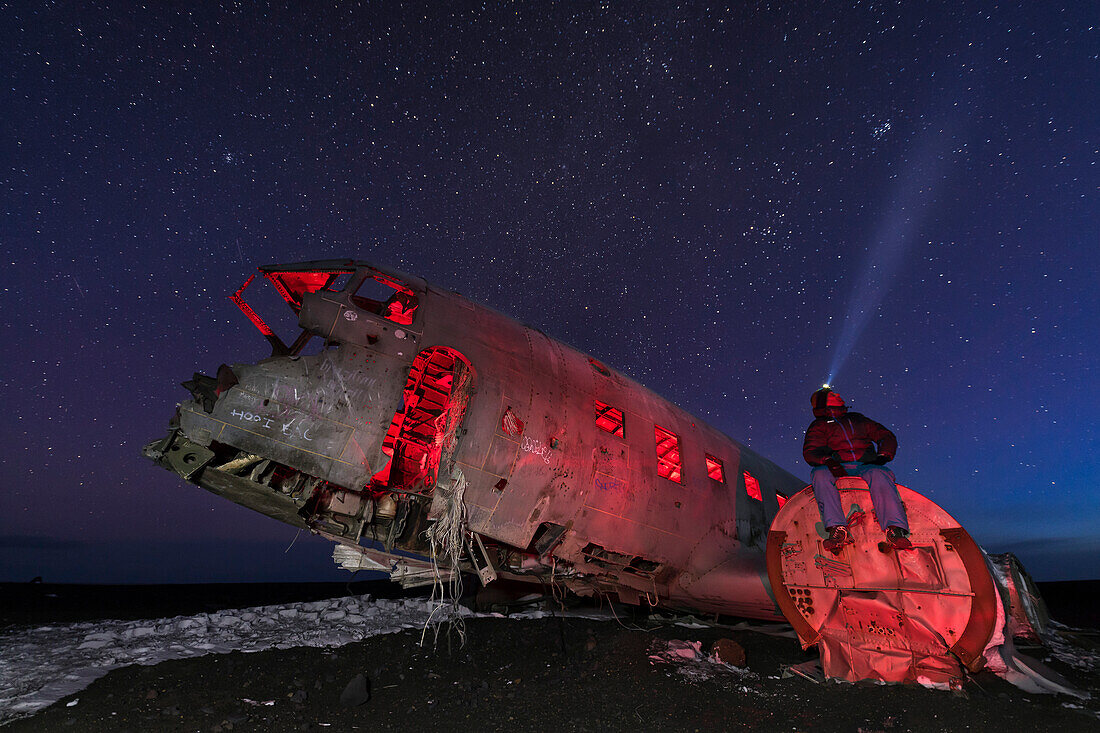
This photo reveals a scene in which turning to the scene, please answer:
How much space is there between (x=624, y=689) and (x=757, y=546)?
5.89m

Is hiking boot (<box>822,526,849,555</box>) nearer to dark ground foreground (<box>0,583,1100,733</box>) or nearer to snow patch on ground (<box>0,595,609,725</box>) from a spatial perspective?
dark ground foreground (<box>0,583,1100,733</box>)

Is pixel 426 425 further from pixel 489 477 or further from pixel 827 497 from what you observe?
pixel 827 497

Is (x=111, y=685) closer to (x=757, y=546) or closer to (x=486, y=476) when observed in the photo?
(x=486, y=476)

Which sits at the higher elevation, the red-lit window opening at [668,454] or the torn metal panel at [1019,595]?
the red-lit window opening at [668,454]

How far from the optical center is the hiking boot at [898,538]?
673 cm

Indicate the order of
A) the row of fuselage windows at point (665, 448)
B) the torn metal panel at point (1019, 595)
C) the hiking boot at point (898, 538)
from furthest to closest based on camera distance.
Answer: the row of fuselage windows at point (665, 448) < the torn metal panel at point (1019, 595) < the hiking boot at point (898, 538)

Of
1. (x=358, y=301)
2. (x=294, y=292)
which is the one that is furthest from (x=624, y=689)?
(x=294, y=292)

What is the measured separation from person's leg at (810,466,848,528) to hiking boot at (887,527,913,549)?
54 cm

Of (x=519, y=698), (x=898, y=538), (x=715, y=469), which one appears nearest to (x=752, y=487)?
(x=715, y=469)

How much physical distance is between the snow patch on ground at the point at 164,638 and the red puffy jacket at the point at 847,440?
6.23 meters

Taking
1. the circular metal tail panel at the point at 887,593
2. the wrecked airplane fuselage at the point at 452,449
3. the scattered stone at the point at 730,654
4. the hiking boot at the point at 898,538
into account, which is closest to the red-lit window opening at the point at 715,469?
the wrecked airplane fuselage at the point at 452,449

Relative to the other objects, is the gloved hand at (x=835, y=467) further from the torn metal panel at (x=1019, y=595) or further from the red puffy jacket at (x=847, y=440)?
the torn metal panel at (x=1019, y=595)

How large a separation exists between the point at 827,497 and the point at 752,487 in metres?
5.26

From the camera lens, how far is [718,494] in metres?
10.6
